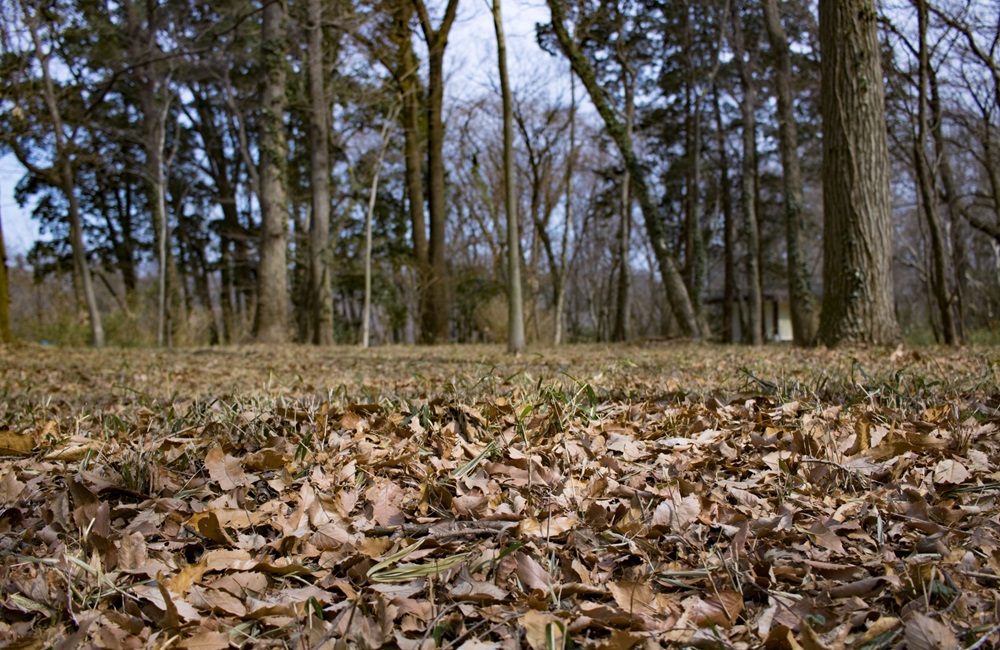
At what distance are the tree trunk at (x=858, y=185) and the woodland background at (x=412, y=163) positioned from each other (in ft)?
3.48

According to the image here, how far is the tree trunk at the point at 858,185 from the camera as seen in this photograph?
593 cm

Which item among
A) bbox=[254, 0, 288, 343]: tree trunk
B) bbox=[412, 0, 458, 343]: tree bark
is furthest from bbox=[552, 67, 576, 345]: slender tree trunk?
bbox=[254, 0, 288, 343]: tree trunk

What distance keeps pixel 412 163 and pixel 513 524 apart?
1337cm

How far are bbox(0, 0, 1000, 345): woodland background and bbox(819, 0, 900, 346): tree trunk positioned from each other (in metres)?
1.06

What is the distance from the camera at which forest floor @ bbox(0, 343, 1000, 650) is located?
4.03 ft

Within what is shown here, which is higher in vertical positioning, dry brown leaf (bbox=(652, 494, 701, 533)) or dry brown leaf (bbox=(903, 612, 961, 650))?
dry brown leaf (bbox=(652, 494, 701, 533))

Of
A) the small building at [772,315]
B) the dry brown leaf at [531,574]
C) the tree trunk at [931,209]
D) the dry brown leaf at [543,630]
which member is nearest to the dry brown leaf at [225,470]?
the dry brown leaf at [531,574]

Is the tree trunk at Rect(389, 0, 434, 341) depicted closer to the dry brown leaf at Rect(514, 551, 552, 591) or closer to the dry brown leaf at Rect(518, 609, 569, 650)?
the dry brown leaf at Rect(514, 551, 552, 591)

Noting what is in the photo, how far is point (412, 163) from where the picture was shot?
14.1 m

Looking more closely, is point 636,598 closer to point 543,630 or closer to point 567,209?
point 543,630

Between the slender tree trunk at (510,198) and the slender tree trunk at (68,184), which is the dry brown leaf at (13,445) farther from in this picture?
the slender tree trunk at (68,184)

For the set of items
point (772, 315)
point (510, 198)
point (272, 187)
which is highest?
point (272, 187)

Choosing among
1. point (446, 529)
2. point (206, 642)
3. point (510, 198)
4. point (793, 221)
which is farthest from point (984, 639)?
point (793, 221)

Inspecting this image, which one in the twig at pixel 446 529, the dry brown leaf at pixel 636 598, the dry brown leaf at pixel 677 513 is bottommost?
the dry brown leaf at pixel 636 598
